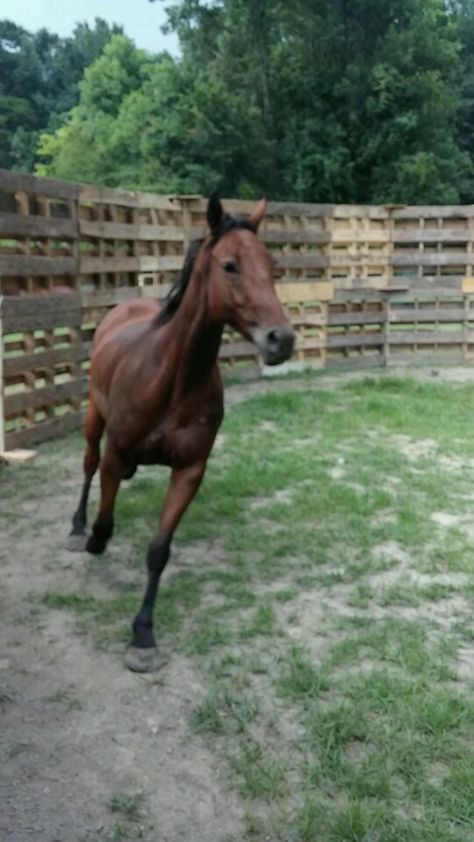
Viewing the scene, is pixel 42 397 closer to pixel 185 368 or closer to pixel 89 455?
pixel 89 455

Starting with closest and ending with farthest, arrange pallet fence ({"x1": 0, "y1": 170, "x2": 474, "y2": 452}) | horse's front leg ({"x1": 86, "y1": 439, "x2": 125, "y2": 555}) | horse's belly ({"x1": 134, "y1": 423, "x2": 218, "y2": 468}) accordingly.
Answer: horse's belly ({"x1": 134, "y1": 423, "x2": 218, "y2": 468}) → horse's front leg ({"x1": 86, "y1": 439, "x2": 125, "y2": 555}) → pallet fence ({"x1": 0, "y1": 170, "x2": 474, "y2": 452})

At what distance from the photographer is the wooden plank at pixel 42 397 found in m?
6.70

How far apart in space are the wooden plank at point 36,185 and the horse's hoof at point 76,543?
3233 millimetres

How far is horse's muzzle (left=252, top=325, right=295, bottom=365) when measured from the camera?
9.48ft

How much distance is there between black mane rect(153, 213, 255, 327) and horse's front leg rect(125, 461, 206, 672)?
2.33 ft

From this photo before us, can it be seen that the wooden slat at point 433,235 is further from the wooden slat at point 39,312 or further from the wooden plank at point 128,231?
the wooden slat at point 39,312

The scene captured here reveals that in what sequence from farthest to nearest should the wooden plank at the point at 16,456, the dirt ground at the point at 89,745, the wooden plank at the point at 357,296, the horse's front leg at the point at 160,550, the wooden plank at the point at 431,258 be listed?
1. the wooden plank at the point at 431,258
2. the wooden plank at the point at 357,296
3. the wooden plank at the point at 16,456
4. the horse's front leg at the point at 160,550
5. the dirt ground at the point at 89,745

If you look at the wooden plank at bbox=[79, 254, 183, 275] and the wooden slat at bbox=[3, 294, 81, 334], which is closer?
the wooden slat at bbox=[3, 294, 81, 334]

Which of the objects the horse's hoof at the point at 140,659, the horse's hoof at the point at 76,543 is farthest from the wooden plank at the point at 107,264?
the horse's hoof at the point at 140,659

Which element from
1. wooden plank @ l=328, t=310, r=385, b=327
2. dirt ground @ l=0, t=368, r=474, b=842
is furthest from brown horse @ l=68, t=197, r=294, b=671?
wooden plank @ l=328, t=310, r=385, b=327

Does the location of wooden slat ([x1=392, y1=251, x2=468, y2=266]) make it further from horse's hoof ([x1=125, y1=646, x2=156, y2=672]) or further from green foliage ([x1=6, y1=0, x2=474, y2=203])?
green foliage ([x1=6, y1=0, x2=474, y2=203])

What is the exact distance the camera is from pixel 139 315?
15.3ft

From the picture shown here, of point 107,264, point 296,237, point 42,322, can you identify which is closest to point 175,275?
point 107,264

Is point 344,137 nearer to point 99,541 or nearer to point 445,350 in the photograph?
point 445,350
